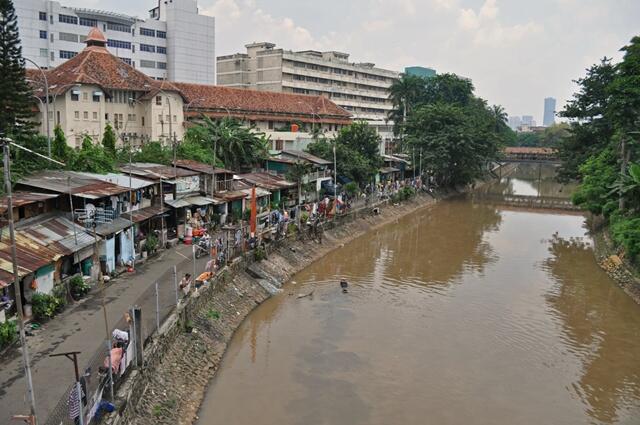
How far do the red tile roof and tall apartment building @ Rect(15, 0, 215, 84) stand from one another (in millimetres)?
20547

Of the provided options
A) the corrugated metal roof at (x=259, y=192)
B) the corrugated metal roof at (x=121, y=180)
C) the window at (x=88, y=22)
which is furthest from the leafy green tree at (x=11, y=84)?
the window at (x=88, y=22)

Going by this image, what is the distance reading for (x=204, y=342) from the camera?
1950 centimetres

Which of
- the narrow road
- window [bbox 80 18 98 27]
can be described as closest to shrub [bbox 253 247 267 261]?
the narrow road

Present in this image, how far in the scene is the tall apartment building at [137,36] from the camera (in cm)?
6259

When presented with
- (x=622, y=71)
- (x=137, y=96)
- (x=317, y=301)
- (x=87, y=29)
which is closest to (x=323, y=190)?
(x=137, y=96)

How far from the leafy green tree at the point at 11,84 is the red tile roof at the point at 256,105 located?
15811 millimetres

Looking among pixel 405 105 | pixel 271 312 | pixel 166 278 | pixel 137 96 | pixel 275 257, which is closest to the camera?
pixel 166 278

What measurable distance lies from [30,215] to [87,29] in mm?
52279

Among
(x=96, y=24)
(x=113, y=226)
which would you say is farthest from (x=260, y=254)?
(x=96, y=24)

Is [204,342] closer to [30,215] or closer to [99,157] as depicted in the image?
[30,215]

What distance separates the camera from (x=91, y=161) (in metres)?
28.1

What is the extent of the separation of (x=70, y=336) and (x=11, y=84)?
714 inches

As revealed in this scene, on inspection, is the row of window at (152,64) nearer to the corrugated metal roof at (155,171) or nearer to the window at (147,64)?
the window at (147,64)

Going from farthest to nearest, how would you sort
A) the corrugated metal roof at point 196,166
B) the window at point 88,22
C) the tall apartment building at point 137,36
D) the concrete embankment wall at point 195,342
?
the window at point 88,22 → the tall apartment building at point 137,36 → the corrugated metal roof at point 196,166 → the concrete embankment wall at point 195,342
